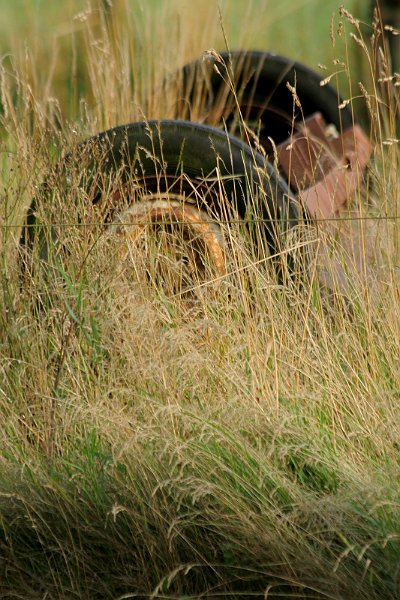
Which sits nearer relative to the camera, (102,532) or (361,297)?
(102,532)

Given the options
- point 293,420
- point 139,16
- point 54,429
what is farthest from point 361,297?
Result: point 139,16

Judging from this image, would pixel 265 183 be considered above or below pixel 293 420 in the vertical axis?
above

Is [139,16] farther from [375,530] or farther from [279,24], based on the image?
[375,530]

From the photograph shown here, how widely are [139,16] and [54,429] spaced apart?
4.43 m

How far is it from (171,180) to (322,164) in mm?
993

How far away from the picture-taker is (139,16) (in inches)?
284

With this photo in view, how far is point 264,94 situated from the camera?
6496 mm

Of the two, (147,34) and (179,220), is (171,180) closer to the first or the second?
(179,220)

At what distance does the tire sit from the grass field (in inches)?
2.9

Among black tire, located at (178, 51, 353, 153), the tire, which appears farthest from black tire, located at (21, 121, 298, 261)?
black tire, located at (178, 51, 353, 153)

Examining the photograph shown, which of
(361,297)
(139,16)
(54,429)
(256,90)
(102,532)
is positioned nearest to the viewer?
(102,532)

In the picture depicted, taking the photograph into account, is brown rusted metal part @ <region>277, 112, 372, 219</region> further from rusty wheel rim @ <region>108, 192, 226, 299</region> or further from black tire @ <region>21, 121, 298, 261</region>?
rusty wheel rim @ <region>108, 192, 226, 299</region>

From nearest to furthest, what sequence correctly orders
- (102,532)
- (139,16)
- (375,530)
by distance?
(375,530)
(102,532)
(139,16)

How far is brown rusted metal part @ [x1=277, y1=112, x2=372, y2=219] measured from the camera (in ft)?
14.9
